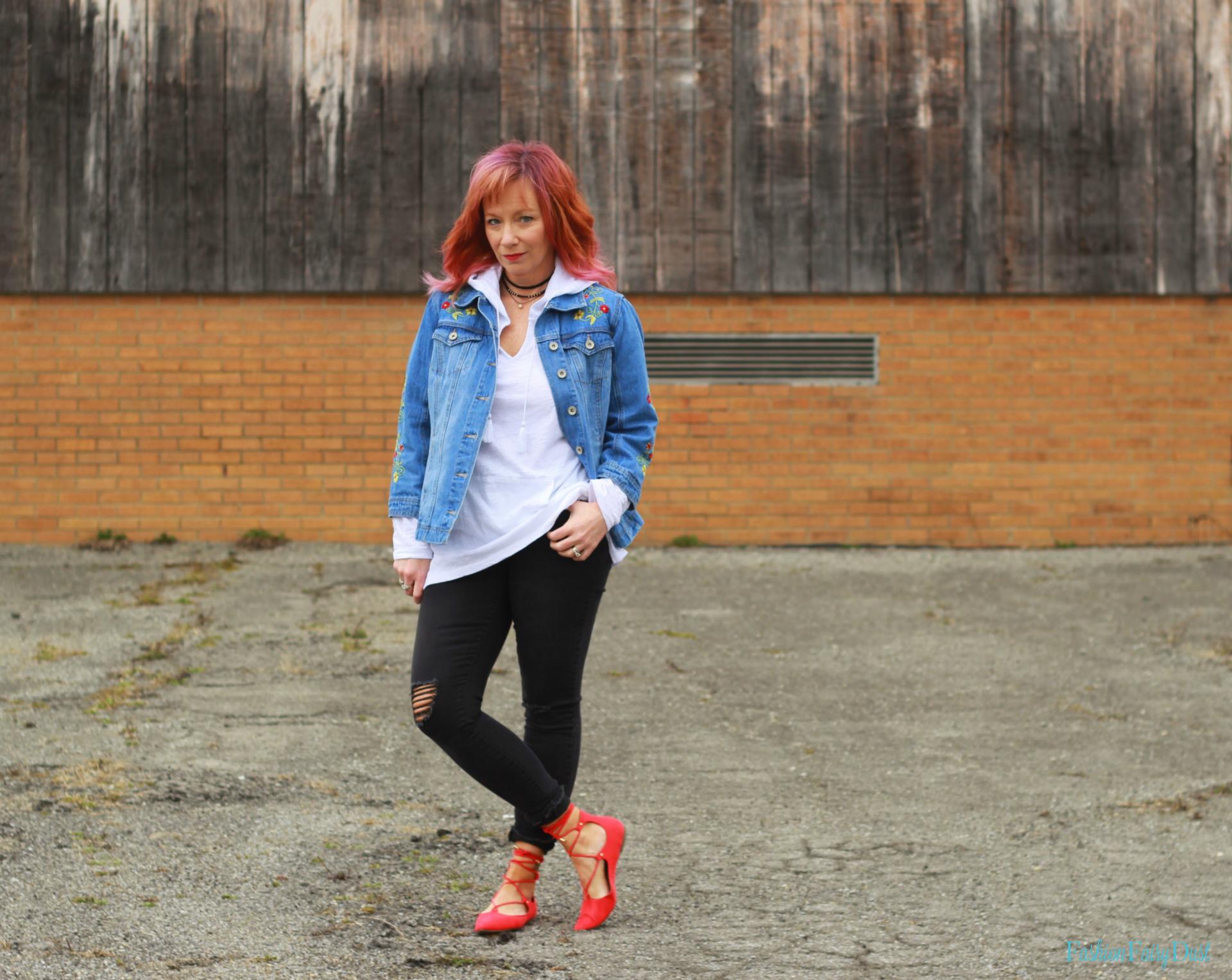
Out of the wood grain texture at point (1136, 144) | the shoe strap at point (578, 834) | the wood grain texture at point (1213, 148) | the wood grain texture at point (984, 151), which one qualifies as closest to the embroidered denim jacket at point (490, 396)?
the shoe strap at point (578, 834)

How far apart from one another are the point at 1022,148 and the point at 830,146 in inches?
53.5

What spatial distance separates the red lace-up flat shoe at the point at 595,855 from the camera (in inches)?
140

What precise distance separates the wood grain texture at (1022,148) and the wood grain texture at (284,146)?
489cm

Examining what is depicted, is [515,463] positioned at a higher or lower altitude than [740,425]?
higher

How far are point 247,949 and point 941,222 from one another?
26.8 feet

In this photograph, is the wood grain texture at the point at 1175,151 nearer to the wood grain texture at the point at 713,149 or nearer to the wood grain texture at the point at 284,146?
the wood grain texture at the point at 713,149

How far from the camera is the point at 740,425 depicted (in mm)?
10344

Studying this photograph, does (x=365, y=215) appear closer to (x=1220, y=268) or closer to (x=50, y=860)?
(x=1220, y=268)

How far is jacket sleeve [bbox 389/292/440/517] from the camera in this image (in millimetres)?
3451

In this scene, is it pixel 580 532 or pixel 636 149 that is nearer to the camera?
pixel 580 532

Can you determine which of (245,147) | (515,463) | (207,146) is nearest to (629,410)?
(515,463)

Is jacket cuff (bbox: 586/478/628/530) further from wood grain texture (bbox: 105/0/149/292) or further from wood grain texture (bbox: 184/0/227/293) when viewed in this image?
wood grain texture (bbox: 105/0/149/292)

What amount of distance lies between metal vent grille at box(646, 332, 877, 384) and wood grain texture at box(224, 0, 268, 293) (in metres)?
2.79

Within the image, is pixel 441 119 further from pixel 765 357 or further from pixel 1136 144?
pixel 1136 144
